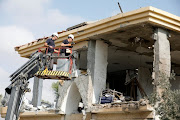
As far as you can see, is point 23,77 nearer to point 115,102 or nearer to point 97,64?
point 115,102

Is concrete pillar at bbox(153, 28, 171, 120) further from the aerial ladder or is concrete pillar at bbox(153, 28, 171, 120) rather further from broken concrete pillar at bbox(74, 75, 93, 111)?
the aerial ladder

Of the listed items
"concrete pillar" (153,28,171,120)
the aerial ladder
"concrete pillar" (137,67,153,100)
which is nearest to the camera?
the aerial ladder

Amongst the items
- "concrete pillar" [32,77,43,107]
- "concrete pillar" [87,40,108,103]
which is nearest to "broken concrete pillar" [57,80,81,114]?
"concrete pillar" [87,40,108,103]

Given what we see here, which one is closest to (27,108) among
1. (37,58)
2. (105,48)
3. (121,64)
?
(105,48)

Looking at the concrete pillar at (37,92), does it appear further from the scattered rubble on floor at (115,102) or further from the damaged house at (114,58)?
the scattered rubble on floor at (115,102)

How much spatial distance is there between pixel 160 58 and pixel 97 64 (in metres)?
3.69

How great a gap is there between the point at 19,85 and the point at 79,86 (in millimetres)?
7514

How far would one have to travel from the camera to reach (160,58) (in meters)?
14.0

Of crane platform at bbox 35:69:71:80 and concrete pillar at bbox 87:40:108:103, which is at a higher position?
concrete pillar at bbox 87:40:108:103

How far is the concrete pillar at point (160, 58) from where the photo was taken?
13.3 meters

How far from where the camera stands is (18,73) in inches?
374

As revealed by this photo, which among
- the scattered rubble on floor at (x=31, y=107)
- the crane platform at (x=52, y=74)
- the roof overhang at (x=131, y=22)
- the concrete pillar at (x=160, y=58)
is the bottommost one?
the scattered rubble on floor at (x=31, y=107)

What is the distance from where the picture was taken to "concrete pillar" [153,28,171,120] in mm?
13328

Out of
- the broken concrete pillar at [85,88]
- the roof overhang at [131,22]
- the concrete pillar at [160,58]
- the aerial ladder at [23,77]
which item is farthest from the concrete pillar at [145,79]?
the aerial ladder at [23,77]
